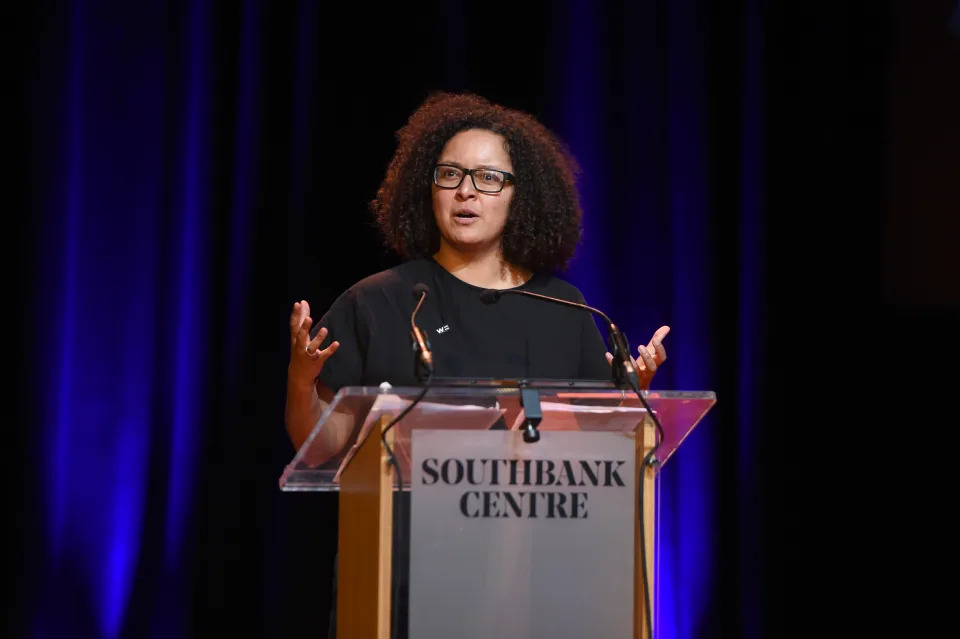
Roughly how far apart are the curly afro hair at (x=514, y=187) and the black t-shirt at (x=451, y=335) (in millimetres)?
162

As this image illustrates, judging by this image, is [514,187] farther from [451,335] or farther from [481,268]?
[451,335]

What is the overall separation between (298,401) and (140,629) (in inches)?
51.9

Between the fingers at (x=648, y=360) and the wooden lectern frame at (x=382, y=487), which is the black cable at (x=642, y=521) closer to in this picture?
the wooden lectern frame at (x=382, y=487)

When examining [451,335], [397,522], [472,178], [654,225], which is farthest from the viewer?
[654,225]

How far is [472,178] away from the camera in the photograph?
2328 millimetres

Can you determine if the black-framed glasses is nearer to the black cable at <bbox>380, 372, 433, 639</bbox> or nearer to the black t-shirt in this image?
the black t-shirt

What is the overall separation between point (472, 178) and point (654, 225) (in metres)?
1.21

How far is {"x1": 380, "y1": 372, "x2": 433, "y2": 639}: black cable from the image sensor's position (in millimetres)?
1356

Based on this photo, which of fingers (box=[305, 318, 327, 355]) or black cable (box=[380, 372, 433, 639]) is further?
fingers (box=[305, 318, 327, 355])

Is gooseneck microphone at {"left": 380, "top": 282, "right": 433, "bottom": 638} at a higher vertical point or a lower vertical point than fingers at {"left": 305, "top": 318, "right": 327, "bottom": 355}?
A: lower

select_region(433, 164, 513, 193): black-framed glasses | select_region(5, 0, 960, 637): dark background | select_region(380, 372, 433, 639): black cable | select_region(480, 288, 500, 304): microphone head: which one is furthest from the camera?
select_region(5, 0, 960, 637): dark background

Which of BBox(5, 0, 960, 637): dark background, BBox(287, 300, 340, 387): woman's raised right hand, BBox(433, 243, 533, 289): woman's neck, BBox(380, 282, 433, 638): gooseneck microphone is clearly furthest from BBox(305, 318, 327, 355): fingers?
BBox(5, 0, 960, 637): dark background

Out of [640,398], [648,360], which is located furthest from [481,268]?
[640,398]

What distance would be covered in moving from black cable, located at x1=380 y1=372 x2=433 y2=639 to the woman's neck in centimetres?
96
